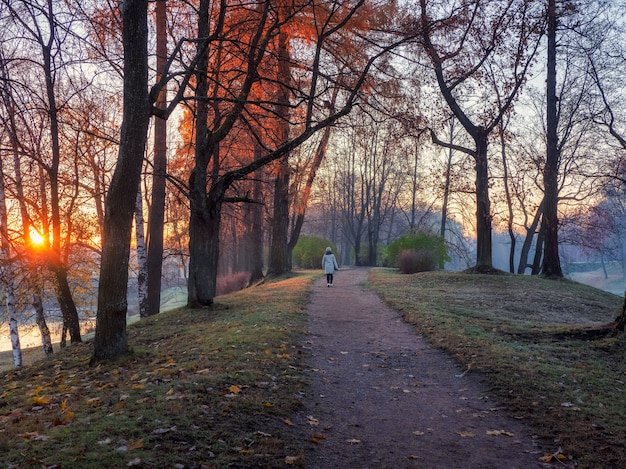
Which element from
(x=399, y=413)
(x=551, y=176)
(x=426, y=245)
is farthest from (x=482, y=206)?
(x=399, y=413)

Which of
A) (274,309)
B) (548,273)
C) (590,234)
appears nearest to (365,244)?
(590,234)

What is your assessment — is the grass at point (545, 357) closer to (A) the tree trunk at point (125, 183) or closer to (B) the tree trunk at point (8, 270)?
(A) the tree trunk at point (125, 183)

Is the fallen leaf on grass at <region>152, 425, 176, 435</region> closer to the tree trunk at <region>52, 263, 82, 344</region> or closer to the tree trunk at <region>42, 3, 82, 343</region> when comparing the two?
the tree trunk at <region>42, 3, 82, 343</region>

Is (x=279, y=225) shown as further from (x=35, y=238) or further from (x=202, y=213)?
(x=202, y=213)

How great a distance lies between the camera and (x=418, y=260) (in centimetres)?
2650

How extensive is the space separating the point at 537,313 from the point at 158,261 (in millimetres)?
11086

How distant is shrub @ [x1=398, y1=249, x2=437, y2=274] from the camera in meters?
26.5

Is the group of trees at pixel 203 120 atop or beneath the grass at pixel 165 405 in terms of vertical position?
atop

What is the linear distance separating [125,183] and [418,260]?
2125cm

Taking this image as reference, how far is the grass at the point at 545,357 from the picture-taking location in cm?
486

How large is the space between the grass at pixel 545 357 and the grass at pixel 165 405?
2.61 meters

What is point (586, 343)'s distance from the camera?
324 inches

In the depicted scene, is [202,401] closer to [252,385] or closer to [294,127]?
[252,385]

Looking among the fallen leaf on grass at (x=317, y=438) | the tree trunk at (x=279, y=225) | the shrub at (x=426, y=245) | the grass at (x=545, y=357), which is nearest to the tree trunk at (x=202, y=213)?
the grass at (x=545, y=357)
